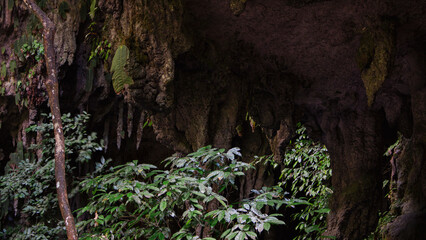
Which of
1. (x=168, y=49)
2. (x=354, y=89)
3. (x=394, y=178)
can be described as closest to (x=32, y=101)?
(x=168, y=49)

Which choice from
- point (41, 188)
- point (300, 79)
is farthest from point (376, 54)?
point (41, 188)

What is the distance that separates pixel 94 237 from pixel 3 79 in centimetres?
661

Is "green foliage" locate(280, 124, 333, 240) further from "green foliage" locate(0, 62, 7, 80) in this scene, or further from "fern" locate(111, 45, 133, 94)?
"green foliage" locate(0, 62, 7, 80)

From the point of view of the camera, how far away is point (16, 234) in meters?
6.12

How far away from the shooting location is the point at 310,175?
682 cm

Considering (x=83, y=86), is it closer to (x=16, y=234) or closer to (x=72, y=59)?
(x=72, y=59)

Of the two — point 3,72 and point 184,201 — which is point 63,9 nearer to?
point 3,72

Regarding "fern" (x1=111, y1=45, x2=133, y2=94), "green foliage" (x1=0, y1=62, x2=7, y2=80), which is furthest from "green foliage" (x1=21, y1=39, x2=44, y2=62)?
"fern" (x1=111, y1=45, x2=133, y2=94)

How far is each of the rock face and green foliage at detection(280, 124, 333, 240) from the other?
94 cm

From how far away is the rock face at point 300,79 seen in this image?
366cm

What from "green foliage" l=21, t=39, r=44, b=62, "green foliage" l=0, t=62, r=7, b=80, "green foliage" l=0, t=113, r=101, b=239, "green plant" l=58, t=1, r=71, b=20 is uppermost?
"green plant" l=58, t=1, r=71, b=20

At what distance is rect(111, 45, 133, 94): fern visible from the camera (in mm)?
3488

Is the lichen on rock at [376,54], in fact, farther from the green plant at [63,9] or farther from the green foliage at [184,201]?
the green plant at [63,9]

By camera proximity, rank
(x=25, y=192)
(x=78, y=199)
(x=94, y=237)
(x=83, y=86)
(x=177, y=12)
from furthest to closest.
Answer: (x=83, y=86) → (x=78, y=199) → (x=25, y=192) → (x=177, y=12) → (x=94, y=237)
